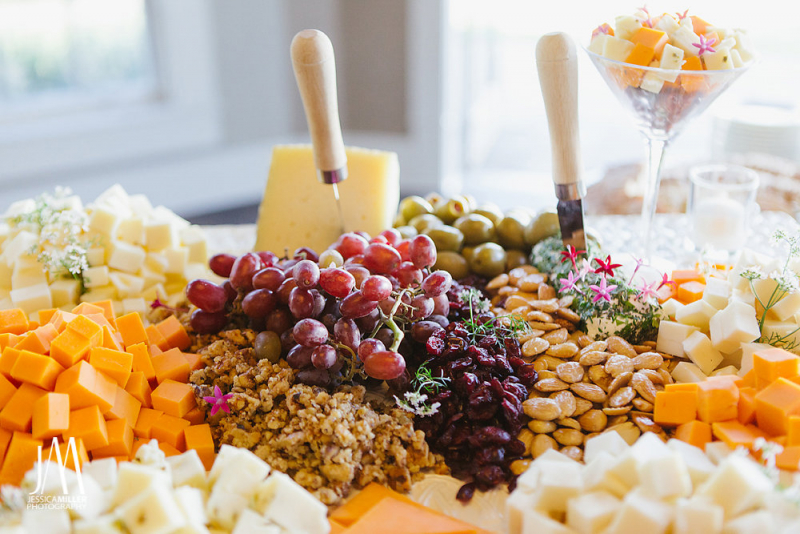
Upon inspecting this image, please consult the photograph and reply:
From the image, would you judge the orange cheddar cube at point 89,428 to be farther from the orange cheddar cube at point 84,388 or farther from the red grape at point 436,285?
the red grape at point 436,285

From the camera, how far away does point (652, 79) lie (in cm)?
108

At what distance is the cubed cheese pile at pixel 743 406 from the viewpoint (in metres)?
0.83

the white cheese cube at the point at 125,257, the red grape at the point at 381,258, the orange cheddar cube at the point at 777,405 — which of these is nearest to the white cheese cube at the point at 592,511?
the orange cheddar cube at the point at 777,405

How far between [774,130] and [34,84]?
304cm

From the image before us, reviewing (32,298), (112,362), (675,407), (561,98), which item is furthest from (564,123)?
(32,298)

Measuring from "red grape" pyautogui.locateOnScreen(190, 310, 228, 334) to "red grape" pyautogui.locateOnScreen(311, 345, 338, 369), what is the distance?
0.88 feet

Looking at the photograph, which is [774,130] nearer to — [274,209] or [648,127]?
[648,127]

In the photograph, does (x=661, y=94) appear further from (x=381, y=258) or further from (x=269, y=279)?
(x=269, y=279)

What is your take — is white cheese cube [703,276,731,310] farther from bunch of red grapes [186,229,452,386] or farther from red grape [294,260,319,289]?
red grape [294,260,319,289]

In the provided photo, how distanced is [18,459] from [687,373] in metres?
0.96

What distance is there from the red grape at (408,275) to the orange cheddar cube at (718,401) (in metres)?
0.45

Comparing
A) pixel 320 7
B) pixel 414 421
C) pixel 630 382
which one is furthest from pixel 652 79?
pixel 320 7

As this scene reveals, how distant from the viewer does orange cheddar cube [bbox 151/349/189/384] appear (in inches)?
39.8

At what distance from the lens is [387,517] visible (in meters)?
0.83
